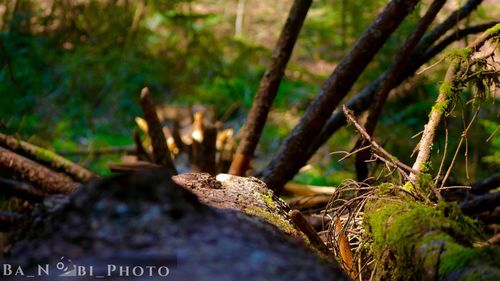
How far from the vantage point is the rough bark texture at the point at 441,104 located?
3.09 metres

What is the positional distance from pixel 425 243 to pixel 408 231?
0.15 metres

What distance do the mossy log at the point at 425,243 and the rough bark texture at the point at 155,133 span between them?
301cm

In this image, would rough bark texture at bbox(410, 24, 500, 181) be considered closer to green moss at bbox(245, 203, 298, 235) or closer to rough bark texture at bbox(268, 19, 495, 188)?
green moss at bbox(245, 203, 298, 235)

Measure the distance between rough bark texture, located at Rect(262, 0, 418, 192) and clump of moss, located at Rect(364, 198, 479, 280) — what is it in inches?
70.7

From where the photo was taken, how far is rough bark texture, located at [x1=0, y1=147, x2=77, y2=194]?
14.2ft

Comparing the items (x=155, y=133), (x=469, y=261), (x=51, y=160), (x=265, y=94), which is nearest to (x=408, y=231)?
(x=469, y=261)

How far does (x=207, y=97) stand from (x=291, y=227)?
28.2ft

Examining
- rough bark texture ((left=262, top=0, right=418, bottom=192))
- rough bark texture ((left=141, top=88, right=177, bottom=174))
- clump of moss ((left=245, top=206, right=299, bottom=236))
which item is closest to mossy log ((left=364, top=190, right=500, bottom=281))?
clump of moss ((left=245, top=206, right=299, bottom=236))

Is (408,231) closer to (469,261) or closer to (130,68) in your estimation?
(469,261)

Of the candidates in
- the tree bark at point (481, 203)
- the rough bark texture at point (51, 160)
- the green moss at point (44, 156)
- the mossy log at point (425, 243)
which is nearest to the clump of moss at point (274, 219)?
the mossy log at point (425, 243)

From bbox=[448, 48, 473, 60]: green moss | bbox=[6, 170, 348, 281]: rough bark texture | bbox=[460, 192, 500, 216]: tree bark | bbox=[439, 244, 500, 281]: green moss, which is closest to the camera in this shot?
bbox=[6, 170, 348, 281]: rough bark texture

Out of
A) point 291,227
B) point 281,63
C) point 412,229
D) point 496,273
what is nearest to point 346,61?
point 281,63

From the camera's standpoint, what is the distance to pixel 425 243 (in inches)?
85.9

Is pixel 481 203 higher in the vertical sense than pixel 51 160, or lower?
lower
